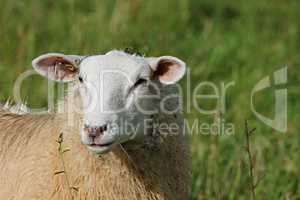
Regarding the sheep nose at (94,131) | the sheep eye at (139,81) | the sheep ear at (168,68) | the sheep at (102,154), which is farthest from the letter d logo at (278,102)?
the sheep nose at (94,131)

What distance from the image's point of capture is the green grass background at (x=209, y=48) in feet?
21.2

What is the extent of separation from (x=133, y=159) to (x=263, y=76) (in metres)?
3.76

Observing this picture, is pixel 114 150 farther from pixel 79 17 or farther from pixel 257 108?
pixel 79 17

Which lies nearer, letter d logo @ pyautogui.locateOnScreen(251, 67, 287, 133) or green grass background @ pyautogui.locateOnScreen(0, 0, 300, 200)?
green grass background @ pyautogui.locateOnScreen(0, 0, 300, 200)

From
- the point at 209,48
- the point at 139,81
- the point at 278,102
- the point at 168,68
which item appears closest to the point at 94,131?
the point at 139,81

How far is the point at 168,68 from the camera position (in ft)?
15.8

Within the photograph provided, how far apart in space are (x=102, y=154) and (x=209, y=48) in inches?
170

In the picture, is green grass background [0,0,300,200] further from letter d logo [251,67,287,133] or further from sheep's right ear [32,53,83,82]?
sheep's right ear [32,53,83,82]

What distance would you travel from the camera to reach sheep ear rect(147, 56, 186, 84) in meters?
4.75

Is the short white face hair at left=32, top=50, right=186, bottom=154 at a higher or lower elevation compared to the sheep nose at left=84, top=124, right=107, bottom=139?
higher

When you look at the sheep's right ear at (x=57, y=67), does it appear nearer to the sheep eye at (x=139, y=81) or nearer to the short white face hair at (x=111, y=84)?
the short white face hair at (x=111, y=84)

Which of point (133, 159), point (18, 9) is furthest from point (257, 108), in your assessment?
point (133, 159)

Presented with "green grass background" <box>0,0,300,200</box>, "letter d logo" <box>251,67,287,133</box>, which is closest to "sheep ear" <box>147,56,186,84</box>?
"green grass background" <box>0,0,300,200</box>

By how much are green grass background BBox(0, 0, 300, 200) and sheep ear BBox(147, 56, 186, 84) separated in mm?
1230
